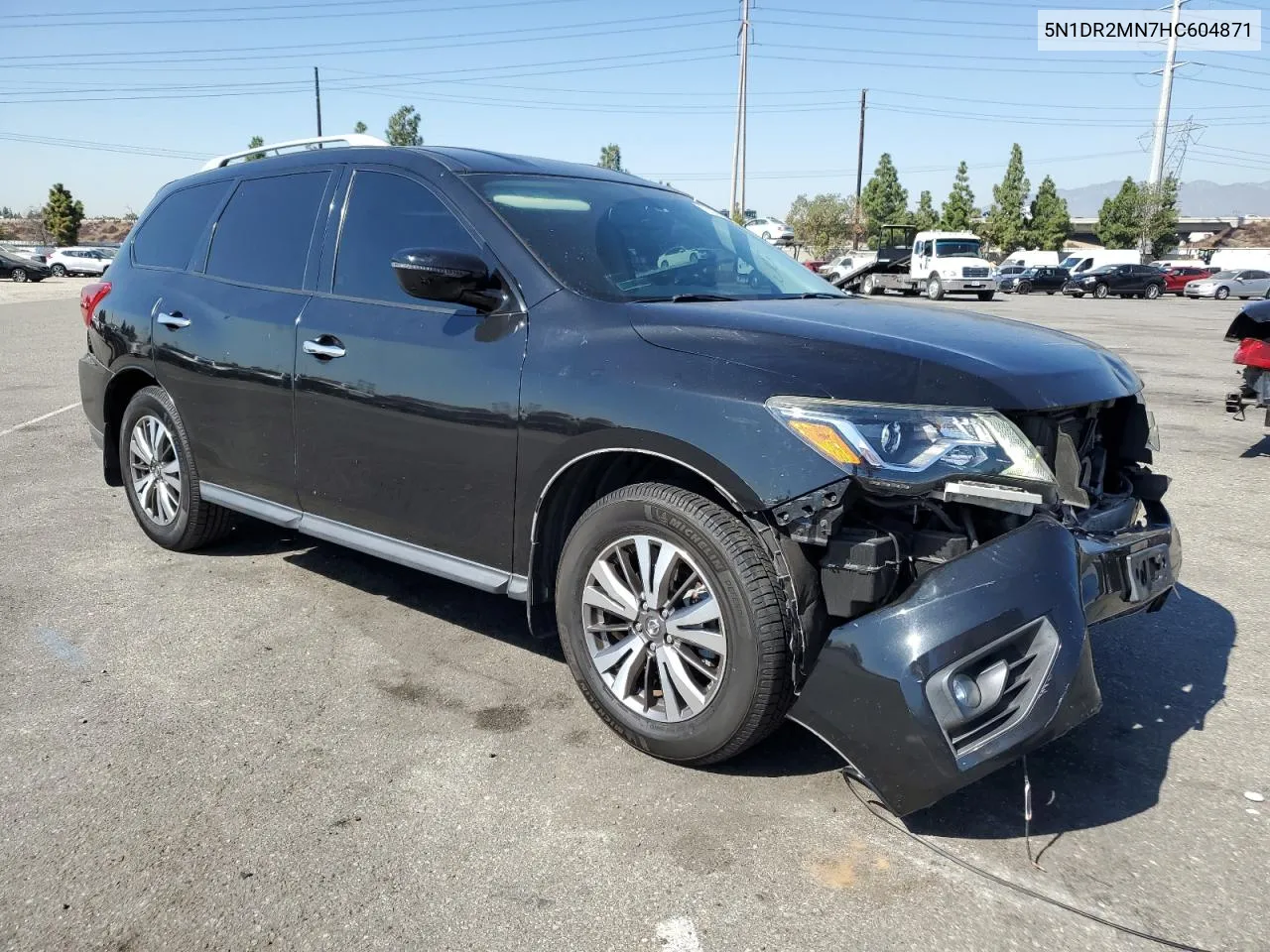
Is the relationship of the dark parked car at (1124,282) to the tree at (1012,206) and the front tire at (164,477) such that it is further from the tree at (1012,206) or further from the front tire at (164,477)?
the front tire at (164,477)

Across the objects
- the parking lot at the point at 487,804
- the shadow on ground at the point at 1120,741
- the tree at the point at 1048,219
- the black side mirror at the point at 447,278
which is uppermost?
the tree at the point at 1048,219

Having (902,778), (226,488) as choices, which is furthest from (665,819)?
(226,488)

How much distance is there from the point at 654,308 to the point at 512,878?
5.67ft

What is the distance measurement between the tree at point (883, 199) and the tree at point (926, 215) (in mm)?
1045

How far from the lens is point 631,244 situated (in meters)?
3.80

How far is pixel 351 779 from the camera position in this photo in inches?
118

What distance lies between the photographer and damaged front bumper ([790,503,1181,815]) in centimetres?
247

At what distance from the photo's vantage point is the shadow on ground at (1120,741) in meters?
2.82

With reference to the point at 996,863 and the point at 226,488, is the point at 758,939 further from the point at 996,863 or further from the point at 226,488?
the point at 226,488

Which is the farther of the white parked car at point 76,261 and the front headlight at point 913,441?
the white parked car at point 76,261

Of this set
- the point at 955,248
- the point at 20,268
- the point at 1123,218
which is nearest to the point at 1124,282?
the point at 955,248

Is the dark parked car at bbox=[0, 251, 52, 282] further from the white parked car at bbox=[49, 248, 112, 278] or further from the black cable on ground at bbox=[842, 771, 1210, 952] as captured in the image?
A: the black cable on ground at bbox=[842, 771, 1210, 952]

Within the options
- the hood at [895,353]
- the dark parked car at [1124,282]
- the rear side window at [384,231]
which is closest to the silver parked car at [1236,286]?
the dark parked car at [1124,282]

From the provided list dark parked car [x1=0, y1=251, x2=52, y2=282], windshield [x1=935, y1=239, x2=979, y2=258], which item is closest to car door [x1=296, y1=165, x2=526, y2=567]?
windshield [x1=935, y1=239, x2=979, y2=258]
